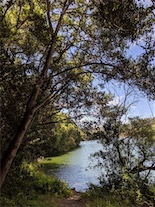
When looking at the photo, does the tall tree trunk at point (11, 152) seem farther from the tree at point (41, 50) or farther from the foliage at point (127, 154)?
the foliage at point (127, 154)

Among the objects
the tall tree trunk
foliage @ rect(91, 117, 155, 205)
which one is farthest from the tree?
foliage @ rect(91, 117, 155, 205)

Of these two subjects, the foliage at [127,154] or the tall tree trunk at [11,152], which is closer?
the tall tree trunk at [11,152]

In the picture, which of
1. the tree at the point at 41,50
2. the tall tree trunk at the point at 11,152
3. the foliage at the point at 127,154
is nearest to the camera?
the tall tree trunk at the point at 11,152

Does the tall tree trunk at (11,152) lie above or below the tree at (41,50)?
below

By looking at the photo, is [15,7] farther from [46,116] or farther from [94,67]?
[46,116]

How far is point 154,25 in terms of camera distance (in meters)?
5.57

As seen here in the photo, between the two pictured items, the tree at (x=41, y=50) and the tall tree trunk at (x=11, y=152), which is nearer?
the tall tree trunk at (x=11, y=152)

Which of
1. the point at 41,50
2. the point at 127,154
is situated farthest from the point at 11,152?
the point at 127,154

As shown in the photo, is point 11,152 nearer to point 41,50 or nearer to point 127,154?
point 41,50

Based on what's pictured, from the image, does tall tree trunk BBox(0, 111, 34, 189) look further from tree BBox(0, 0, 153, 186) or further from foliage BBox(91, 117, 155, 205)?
foliage BBox(91, 117, 155, 205)

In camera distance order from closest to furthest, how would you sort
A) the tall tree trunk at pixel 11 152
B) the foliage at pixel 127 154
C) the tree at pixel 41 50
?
the tall tree trunk at pixel 11 152
the tree at pixel 41 50
the foliage at pixel 127 154

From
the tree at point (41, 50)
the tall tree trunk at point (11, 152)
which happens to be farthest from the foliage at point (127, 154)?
the tall tree trunk at point (11, 152)

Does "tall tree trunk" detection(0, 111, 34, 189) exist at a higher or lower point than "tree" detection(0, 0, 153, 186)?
lower

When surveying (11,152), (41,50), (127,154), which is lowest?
(127,154)
